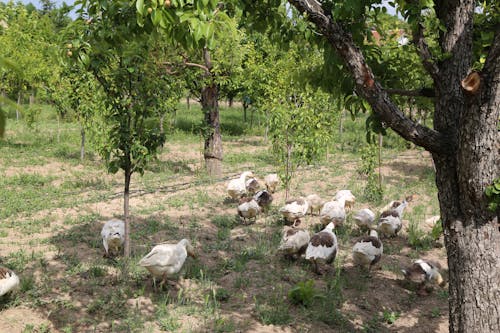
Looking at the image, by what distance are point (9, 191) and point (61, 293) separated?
731 cm

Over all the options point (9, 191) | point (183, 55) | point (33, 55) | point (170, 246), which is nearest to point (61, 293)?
point (170, 246)

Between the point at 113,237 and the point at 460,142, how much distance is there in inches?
203

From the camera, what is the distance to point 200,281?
6.15 metres

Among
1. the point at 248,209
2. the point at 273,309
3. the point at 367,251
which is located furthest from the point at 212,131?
the point at 273,309

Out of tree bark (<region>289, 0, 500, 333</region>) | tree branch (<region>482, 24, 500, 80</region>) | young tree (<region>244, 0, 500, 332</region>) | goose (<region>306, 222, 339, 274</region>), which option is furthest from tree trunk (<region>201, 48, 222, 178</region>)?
tree branch (<region>482, 24, 500, 80</region>)

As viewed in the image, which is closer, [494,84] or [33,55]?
[494,84]

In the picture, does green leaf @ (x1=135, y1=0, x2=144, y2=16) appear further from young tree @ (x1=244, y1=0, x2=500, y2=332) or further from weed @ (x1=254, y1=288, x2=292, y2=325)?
weed @ (x1=254, y1=288, x2=292, y2=325)

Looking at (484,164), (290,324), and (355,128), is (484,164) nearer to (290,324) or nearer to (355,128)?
(290,324)

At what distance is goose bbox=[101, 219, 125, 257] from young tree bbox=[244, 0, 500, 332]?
4.62m

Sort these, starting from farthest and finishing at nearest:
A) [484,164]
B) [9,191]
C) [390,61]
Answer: [9,191] < [390,61] < [484,164]

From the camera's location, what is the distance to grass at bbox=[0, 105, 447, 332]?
17.2 feet

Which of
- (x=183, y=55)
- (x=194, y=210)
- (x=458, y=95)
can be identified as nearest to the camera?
(x=458, y=95)

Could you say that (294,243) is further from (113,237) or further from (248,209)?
(113,237)

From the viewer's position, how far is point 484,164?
11.0ft
